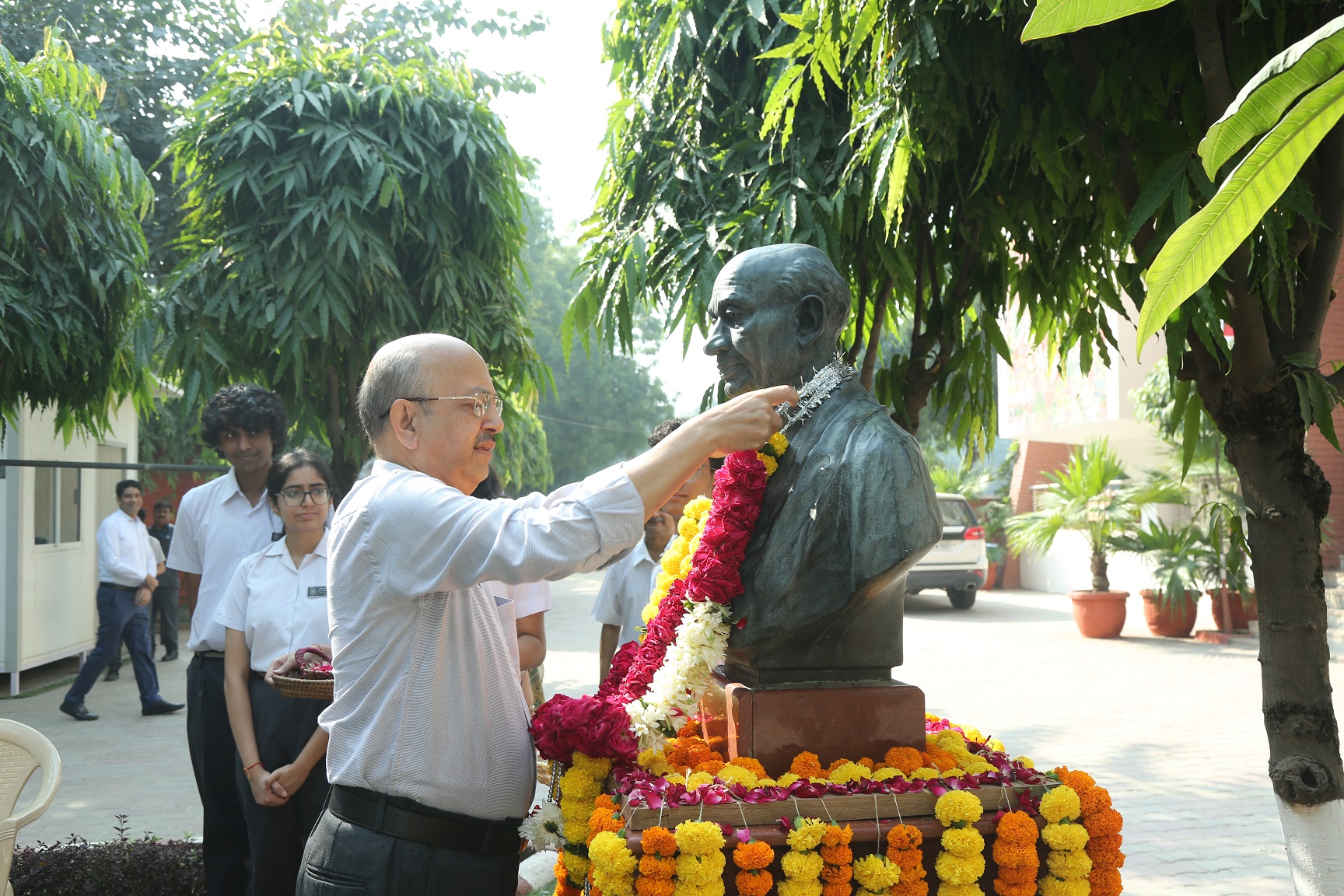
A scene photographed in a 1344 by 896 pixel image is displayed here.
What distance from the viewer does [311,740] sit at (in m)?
3.28

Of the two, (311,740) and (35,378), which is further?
(35,378)

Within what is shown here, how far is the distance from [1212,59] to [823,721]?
2.25 m

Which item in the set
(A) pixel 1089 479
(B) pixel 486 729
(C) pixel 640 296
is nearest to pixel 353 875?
(B) pixel 486 729

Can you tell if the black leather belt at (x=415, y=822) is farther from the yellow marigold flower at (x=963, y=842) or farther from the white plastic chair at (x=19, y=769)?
the white plastic chair at (x=19, y=769)

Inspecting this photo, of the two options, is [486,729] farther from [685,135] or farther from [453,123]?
[453,123]

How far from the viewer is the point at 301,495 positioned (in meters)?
3.71

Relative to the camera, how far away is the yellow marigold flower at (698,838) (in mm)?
2109

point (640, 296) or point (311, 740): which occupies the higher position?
point (640, 296)

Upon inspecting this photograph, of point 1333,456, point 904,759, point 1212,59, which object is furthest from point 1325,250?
point 1333,456

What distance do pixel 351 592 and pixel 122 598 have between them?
8.55 metres

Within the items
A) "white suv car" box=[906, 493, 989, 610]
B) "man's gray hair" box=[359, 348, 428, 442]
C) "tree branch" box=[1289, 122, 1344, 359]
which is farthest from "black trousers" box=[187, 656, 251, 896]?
"white suv car" box=[906, 493, 989, 610]

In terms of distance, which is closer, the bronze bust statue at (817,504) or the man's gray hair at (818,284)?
the bronze bust statue at (817,504)

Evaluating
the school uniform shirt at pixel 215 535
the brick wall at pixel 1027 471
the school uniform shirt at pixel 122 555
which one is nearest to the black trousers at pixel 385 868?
the school uniform shirt at pixel 215 535

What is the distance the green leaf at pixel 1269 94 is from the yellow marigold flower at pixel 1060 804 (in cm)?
199
